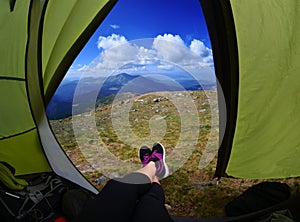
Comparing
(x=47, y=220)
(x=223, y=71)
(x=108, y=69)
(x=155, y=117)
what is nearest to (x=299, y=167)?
(x=223, y=71)

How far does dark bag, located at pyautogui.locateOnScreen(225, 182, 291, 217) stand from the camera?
1.24 meters

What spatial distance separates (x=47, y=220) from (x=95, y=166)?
80 centimetres

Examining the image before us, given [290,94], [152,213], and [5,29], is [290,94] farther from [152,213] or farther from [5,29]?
[5,29]

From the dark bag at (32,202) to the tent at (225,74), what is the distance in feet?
0.55

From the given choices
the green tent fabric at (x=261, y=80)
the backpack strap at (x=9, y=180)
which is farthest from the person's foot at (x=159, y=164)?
the backpack strap at (x=9, y=180)

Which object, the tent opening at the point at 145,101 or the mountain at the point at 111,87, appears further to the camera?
the mountain at the point at 111,87

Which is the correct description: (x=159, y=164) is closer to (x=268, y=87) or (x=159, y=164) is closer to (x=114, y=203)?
(x=114, y=203)

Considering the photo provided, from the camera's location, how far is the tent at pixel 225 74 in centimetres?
111

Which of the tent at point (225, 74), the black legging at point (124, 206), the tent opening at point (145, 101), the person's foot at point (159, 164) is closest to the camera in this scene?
the black legging at point (124, 206)

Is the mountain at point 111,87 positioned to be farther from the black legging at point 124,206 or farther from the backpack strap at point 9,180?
the black legging at point 124,206

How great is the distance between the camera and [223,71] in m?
1.45

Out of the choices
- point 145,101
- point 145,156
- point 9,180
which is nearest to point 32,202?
point 9,180

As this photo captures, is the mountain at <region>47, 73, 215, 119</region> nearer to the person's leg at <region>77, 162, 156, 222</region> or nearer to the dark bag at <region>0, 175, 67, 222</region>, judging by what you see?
the dark bag at <region>0, 175, 67, 222</region>

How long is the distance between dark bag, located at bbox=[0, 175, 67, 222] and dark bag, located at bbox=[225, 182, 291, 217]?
2.56ft
